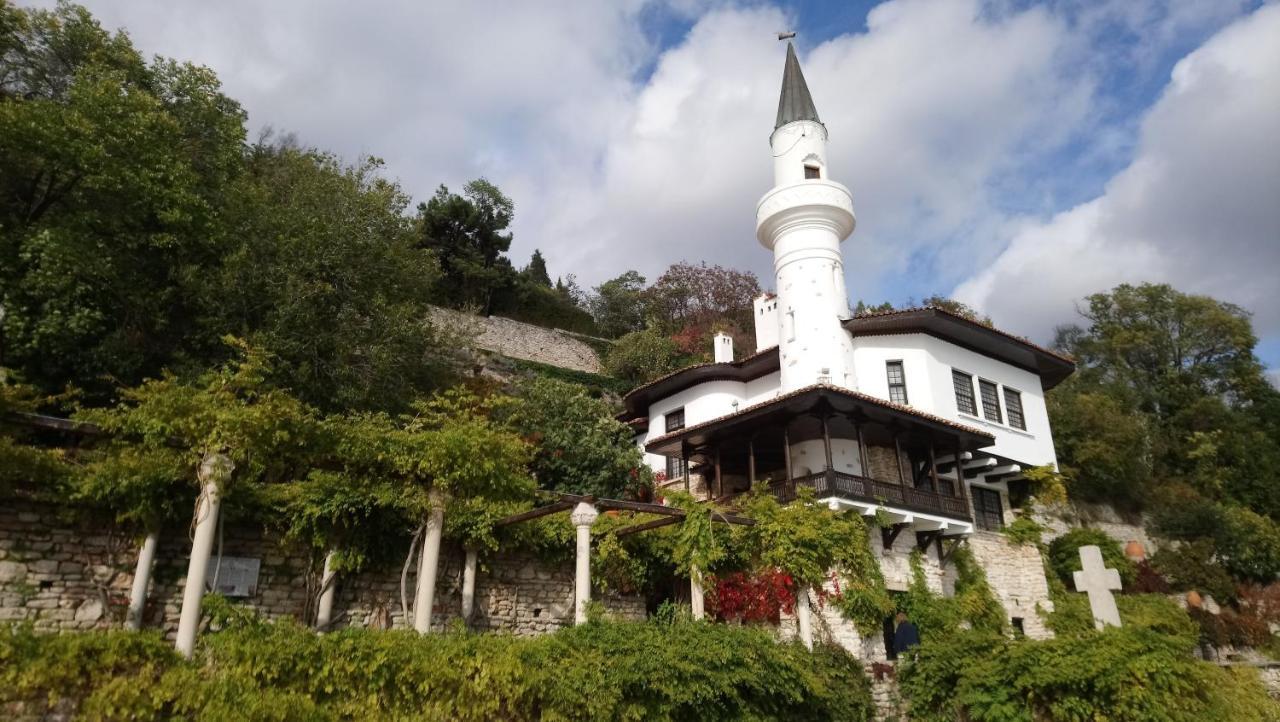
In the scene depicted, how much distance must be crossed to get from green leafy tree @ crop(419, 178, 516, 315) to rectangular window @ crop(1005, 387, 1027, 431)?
22091 millimetres

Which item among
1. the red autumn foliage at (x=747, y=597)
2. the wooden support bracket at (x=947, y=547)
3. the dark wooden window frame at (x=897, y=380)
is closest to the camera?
the red autumn foliage at (x=747, y=597)

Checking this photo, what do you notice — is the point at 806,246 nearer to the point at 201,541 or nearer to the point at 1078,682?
the point at 1078,682

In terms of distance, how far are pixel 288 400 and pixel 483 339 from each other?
1944cm

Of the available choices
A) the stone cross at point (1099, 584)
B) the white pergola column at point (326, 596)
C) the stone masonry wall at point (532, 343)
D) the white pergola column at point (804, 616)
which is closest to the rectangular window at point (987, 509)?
the stone cross at point (1099, 584)

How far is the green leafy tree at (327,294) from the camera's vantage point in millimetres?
15359

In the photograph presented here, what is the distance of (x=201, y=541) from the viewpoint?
27.0 feet

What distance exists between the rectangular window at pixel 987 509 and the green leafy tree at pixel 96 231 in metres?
18.6

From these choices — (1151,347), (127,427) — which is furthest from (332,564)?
(1151,347)

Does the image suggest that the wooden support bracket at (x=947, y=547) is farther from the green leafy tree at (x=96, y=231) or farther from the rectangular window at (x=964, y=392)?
the green leafy tree at (x=96, y=231)

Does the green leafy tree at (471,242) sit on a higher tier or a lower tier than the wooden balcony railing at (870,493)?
higher

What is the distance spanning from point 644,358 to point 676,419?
280 inches

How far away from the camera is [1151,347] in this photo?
33875 millimetres

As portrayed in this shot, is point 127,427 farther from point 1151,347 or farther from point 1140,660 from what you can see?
point 1151,347

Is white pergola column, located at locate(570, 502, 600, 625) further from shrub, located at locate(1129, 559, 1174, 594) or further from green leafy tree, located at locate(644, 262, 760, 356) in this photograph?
green leafy tree, located at locate(644, 262, 760, 356)
